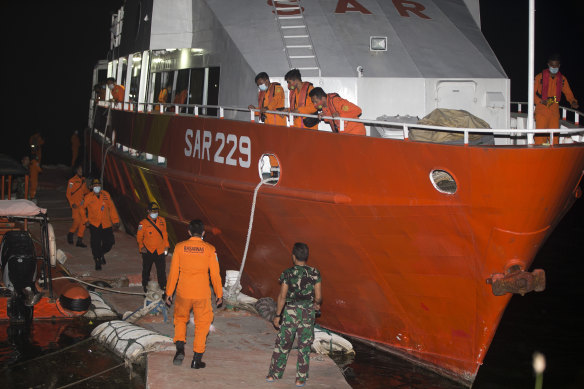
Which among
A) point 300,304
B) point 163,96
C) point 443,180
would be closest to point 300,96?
point 443,180

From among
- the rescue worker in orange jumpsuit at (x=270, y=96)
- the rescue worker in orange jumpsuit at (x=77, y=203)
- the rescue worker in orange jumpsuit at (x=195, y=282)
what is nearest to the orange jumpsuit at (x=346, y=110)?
the rescue worker in orange jumpsuit at (x=270, y=96)

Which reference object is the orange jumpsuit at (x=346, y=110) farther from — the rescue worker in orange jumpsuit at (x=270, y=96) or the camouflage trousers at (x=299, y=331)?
the camouflage trousers at (x=299, y=331)

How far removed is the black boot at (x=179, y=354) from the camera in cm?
689

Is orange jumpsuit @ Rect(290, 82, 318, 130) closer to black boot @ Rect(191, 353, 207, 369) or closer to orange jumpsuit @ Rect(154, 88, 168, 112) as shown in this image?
black boot @ Rect(191, 353, 207, 369)

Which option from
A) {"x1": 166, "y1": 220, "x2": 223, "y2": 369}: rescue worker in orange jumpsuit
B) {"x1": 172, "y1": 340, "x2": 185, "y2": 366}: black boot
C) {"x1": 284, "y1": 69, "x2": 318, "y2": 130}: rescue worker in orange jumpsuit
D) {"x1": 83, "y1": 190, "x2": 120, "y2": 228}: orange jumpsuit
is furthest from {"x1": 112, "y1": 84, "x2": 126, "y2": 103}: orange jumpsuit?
{"x1": 172, "y1": 340, "x2": 185, "y2": 366}: black boot

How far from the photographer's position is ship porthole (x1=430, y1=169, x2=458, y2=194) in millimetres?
7098

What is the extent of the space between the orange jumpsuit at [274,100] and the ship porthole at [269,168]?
49cm

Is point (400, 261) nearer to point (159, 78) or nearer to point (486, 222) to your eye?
point (486, 222)

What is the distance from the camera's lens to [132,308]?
9.29m

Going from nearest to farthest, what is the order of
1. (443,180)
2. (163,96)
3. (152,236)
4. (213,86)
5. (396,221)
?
(443,180)
(396,221)
(152,236)
(213,86)
(163,96)

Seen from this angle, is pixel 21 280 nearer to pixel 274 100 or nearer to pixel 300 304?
pixel 274 100

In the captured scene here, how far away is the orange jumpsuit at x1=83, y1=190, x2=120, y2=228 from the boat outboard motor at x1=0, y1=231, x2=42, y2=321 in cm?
222

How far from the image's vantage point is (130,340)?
755 cm

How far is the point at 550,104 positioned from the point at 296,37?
3.58m
